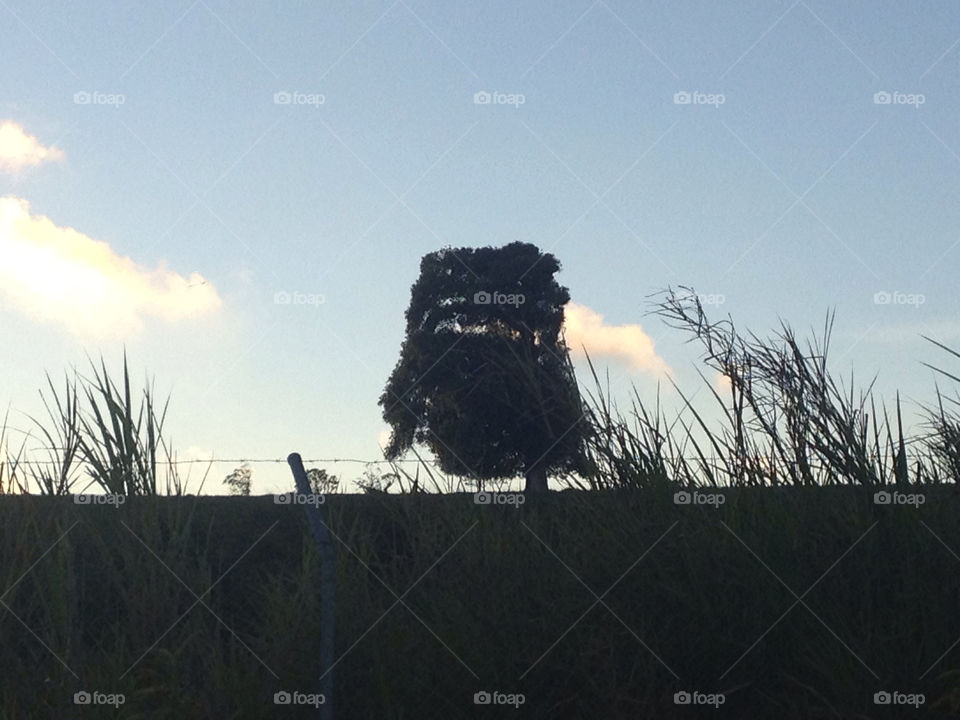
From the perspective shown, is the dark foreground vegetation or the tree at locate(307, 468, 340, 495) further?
the tree at locate(307, 468, 340, 495)

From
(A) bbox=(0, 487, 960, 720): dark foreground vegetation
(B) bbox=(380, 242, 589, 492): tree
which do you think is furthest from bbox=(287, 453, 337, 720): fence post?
(B) bbox=(380, 242, 589, 492): tree

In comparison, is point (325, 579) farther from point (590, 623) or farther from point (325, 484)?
point (325, 484)

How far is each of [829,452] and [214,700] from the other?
4.02m

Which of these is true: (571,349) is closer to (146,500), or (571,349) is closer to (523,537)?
(523,537)

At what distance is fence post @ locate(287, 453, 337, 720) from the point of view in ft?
17.2

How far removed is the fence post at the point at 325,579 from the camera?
5.25m

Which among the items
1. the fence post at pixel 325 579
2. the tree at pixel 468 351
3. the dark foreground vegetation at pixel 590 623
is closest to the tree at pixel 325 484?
the dark foreground vegetation at pixel 590 623

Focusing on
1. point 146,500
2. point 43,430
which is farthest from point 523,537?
point 43,430

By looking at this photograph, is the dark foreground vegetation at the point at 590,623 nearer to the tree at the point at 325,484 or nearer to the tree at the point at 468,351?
the tree at the point at 325,484

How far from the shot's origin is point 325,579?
530 cm

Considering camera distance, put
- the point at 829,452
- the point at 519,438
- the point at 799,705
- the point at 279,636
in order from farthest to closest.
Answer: the point at 519,438 < the point at 829,452 < the point at 279,636 < the point at 799,705

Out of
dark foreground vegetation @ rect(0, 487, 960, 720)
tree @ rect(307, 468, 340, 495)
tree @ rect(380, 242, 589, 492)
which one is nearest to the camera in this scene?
dark foreground vegetation @ rect(0, 487, 960, 720)

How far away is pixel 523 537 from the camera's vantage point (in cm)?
745

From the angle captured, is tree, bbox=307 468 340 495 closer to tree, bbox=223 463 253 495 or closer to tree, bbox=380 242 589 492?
tree, bbox=223 463 253 495
